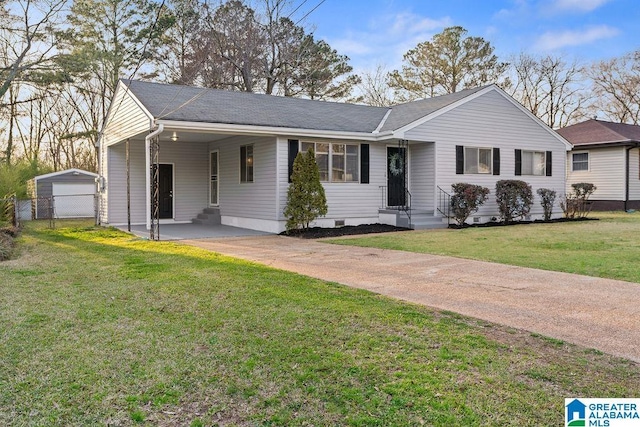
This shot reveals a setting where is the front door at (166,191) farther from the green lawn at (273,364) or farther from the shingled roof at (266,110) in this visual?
the green lawn at (273,364)

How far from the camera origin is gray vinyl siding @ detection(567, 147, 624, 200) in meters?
20.5

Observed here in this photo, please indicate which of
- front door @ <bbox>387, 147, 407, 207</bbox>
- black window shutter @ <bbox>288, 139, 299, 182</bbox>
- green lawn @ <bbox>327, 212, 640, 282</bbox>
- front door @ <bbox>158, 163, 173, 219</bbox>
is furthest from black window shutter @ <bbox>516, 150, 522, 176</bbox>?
front door @ <bbox>158, 163, 173, 219</bbox>

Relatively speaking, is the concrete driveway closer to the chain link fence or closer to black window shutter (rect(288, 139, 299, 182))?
black window shutter (rect(288, 139, 299, 182))

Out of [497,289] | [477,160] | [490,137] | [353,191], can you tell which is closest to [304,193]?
[353,191]

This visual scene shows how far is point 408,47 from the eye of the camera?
29297 mm


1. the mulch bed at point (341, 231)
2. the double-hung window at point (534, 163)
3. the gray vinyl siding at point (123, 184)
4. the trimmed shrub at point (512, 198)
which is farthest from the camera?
the double-hung window at point (534, 163)

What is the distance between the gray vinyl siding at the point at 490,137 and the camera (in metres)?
14.3

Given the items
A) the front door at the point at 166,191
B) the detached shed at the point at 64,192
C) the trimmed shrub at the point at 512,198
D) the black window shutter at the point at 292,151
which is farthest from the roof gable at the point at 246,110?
the detached shed at the point at 64,192

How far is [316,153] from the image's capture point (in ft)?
43.2

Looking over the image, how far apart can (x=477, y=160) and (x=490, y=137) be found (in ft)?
3.04

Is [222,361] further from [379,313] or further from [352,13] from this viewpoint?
[352,13]

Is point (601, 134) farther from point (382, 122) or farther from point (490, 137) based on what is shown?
point (382, 122)

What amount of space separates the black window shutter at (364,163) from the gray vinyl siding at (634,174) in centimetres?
1385

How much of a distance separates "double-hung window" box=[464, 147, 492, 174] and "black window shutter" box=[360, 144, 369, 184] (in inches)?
131
